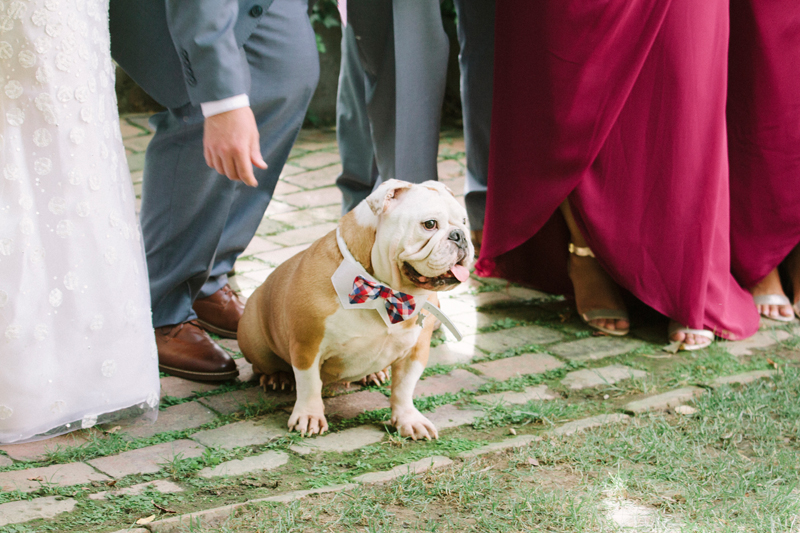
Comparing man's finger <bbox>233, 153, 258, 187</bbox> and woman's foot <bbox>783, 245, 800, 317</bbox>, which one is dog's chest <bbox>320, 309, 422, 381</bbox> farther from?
woman's foot <bbox>783, 245, 800, 317</bbox>

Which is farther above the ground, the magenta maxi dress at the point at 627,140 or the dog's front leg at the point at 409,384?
the magenta maxi dress at the point at 627,140

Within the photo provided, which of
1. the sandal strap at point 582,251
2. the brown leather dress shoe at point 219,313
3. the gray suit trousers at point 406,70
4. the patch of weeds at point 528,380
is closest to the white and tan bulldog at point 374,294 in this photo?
the patch of weeds at point 528,380

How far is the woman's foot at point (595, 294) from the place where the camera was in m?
3.29

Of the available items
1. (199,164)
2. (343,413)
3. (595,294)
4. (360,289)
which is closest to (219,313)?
(199,164)

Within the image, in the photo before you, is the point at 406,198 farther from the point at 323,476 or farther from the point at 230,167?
the point at 323,476

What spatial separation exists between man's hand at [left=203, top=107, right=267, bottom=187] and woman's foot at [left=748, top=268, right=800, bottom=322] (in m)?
2.50

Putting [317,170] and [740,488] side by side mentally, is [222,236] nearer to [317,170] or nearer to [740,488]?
[740,488]

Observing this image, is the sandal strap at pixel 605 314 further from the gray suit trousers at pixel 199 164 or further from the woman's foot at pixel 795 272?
the gray suit trousers at pixel 199 164

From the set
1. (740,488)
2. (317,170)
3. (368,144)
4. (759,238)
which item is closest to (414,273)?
(740,488)

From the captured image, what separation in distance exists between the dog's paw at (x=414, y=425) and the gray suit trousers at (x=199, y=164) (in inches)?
36.2

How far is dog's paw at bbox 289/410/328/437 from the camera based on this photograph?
2.34 m

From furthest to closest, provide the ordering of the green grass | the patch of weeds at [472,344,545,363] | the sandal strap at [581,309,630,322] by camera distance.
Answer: the sandal strap at [581,309,630,322] → the patch of weeds at [472,344,545,363] → the green grass

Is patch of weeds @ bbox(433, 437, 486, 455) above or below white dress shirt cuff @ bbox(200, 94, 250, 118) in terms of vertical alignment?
below

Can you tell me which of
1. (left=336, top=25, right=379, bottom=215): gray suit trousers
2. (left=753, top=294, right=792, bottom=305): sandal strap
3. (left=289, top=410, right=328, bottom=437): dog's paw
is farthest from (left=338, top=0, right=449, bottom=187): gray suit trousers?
(left=753, top=294, right=792, bottom=305): sandal strap
